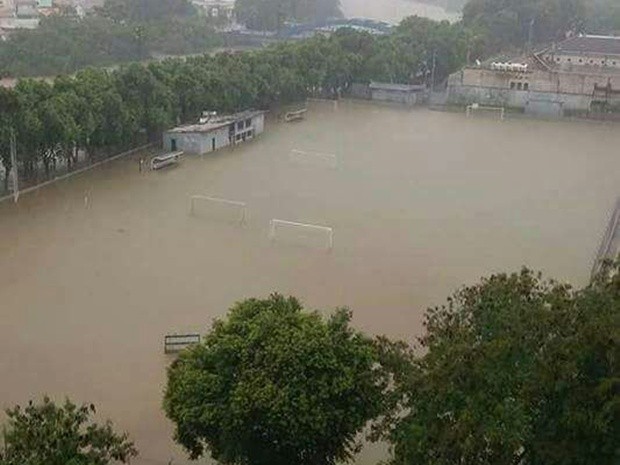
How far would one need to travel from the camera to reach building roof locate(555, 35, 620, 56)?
31.7m

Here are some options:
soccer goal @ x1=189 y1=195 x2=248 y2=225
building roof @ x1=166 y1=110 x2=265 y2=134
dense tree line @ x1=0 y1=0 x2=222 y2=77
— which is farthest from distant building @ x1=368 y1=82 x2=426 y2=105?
soccer goal @ x1=189 y1=195 x2=248 y2=225

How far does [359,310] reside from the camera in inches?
432

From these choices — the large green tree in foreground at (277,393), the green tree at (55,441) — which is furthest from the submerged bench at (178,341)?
the green tree at (55,441)

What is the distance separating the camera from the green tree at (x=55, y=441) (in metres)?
5.52

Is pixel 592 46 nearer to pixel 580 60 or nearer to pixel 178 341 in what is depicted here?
pixel 580 60

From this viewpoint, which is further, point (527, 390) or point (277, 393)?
point (277, 393)

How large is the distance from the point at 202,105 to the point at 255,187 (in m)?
5.80

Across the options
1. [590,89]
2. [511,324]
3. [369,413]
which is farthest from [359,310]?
[590,89]

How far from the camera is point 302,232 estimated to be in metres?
13.8

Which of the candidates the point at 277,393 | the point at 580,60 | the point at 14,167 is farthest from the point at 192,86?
the point at 580,60

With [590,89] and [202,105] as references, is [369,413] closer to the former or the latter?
[202,105]

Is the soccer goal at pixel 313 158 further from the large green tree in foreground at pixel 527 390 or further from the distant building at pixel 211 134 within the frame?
the large green tree in foreground at pixel 527 390

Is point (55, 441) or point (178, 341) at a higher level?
point (55, 441)

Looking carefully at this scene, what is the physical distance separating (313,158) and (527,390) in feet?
45.6
